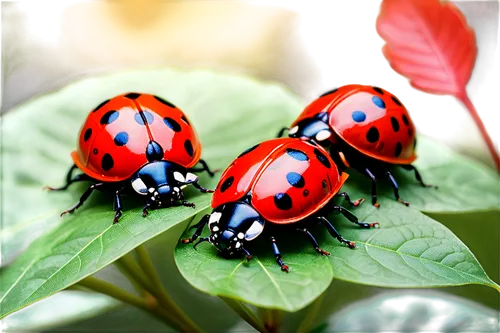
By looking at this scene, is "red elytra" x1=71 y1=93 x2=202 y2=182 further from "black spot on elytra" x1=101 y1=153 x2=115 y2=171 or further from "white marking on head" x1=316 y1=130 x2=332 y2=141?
"white marking on head" x1=316 y1=130 x2=332 y2=141

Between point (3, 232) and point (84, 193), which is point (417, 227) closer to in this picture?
point (84, 193)

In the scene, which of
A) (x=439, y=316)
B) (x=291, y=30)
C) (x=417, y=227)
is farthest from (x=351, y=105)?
(x=291, y=30)

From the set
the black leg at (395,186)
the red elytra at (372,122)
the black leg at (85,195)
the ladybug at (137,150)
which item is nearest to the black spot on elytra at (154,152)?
the ladybug at (137,150)

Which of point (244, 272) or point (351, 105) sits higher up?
point (351, 105)

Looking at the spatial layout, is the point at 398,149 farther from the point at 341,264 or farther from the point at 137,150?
the point at 137,150

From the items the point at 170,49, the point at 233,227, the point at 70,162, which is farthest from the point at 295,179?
the point at 170,49

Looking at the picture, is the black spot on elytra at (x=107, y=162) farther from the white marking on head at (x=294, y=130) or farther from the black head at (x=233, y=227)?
the white marking on head at (x=294, y=130)
